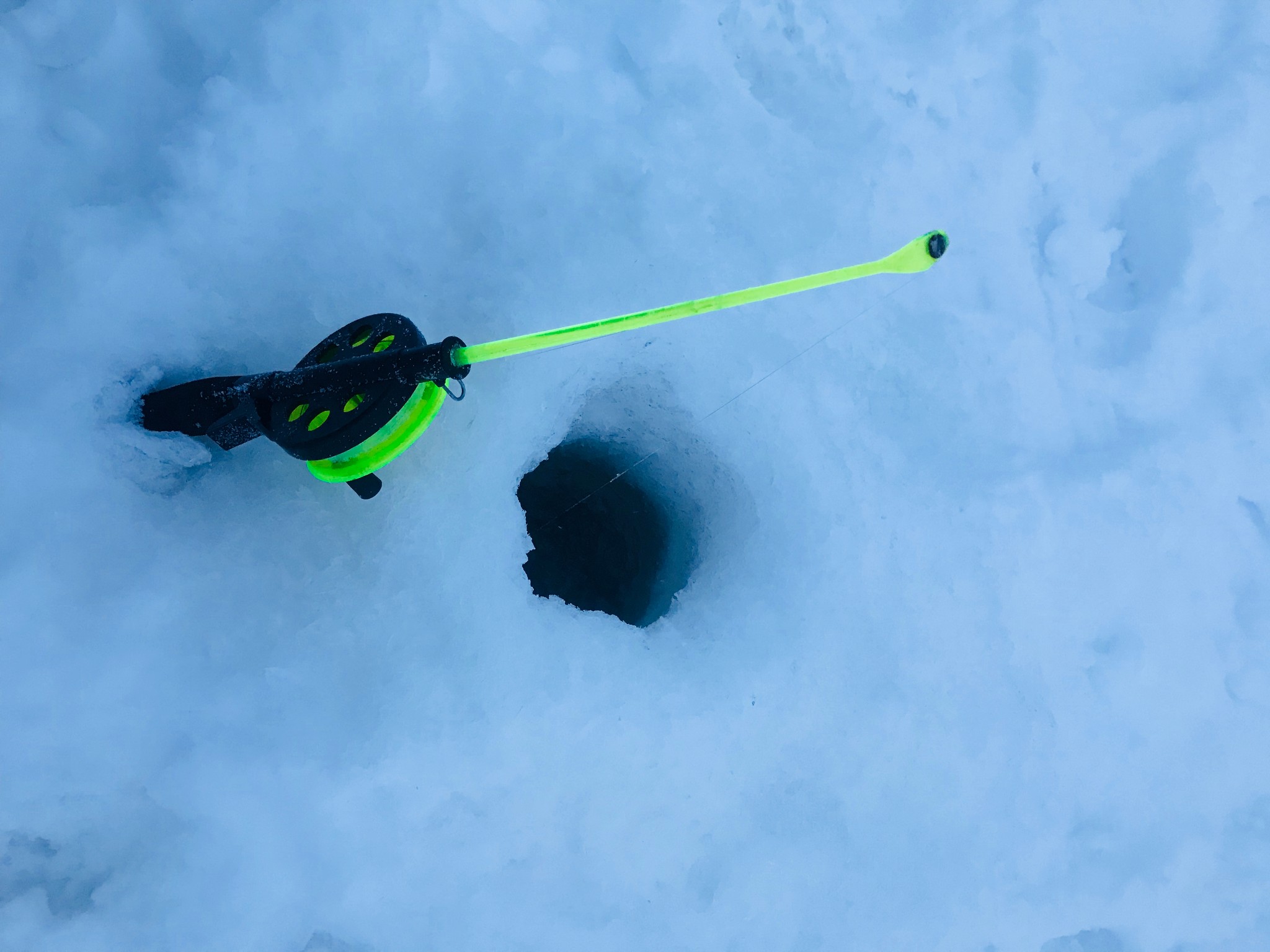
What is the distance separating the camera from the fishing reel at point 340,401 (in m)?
1.31

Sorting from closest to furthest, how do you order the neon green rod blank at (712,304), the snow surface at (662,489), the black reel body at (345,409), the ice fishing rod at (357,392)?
the neon green rod blank at (712,304) < the ice fishing rod at (357,392) < the black reel body at (345,409) < the snow surface at (662,489)

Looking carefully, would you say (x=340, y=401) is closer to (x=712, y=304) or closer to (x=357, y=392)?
(x=357, y=392)

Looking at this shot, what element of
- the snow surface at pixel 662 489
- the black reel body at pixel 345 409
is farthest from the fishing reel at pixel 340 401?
the snow surface at pixel 662 489

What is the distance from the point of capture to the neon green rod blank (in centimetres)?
111

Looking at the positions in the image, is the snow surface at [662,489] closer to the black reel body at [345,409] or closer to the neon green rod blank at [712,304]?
the black reel body at [345,409]

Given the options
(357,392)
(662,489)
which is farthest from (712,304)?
(662,489)

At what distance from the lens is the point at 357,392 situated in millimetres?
1379

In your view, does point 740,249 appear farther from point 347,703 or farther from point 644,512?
point 347,703

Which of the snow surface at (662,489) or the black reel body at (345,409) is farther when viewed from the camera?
the snow surface at (662,489)

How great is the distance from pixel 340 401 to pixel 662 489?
1.01 m

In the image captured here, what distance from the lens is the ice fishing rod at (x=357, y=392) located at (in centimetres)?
124

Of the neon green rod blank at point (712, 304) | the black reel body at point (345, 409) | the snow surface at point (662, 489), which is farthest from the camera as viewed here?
the snow surface at point (662, 489)

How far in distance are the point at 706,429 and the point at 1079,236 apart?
3.66 ft

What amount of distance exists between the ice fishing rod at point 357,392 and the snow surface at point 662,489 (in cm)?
18
